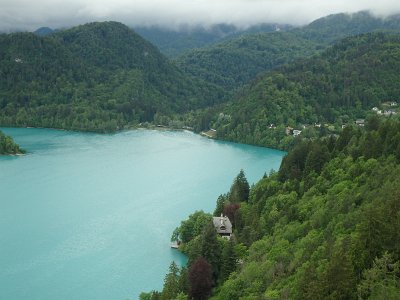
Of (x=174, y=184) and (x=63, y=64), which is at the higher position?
(x=63, y=64)

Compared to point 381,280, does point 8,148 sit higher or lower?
lower

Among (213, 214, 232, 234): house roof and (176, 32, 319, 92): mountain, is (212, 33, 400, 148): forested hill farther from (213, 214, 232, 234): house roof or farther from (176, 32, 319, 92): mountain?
(176, 32, 319, 92): mountain

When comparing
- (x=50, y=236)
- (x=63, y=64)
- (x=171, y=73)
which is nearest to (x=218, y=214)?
(x=50, y=236)

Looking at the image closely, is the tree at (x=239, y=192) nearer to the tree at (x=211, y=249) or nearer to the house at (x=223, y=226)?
the house at (x=223, y=226)

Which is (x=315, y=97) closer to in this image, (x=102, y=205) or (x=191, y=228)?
(x=102, y=205)

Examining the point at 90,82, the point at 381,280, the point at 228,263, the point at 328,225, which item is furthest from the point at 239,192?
the point at 90,82

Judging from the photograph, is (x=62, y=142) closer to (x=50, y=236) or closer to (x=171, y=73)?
(x=50, y=236)
